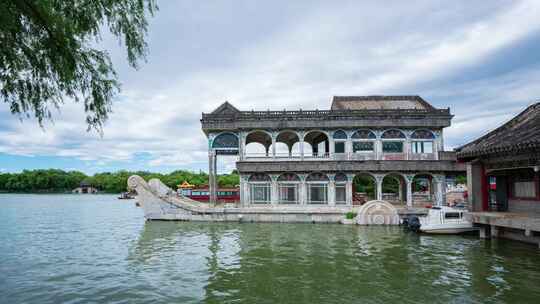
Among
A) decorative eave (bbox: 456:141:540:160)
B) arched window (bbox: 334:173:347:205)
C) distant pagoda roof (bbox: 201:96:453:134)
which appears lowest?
arched window (bbox: 334:173:347:205)

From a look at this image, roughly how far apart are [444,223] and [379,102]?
42.6 feet

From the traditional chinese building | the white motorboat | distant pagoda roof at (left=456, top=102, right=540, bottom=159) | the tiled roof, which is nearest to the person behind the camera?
distant pagoda roof at (left=456, top=102, right=540, bottom=159)

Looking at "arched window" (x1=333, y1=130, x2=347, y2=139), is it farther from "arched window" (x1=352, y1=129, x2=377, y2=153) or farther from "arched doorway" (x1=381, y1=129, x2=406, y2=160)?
"arched doorway" (x1=381, y1=129, x2=406, y2=160)

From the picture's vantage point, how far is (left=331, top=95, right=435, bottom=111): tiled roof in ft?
90.8

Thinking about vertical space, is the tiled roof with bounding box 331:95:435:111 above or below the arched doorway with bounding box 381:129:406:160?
above

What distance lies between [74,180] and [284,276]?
114m

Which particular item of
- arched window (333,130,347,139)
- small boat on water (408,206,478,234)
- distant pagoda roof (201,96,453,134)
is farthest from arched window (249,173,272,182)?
small boat on water (408,206,478,234)

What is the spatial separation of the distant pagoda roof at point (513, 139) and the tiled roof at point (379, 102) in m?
9.84

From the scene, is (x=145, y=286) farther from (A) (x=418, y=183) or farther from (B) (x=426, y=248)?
(A) (x=418, y=183)

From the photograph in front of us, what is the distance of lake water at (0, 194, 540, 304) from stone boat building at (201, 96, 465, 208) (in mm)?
6733

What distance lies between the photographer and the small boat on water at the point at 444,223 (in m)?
18.9

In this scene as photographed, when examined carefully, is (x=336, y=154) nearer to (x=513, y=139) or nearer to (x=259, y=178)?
(x=259, y=178)

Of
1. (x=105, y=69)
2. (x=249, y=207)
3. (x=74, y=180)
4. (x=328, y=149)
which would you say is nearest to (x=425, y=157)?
(x=328, y=149)

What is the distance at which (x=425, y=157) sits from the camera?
83.9ft
